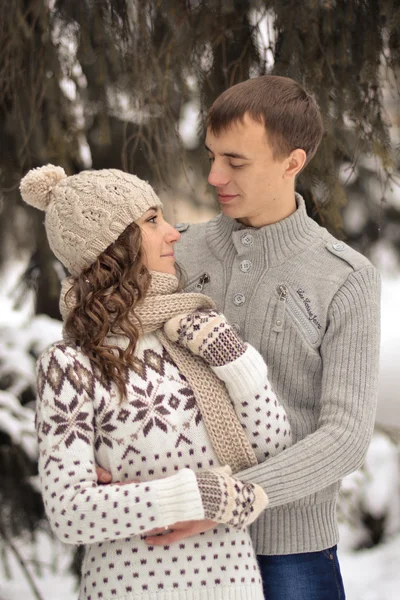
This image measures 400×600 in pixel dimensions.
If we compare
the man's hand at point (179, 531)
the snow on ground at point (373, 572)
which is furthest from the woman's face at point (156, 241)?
the snow on ground at point (373, 572)

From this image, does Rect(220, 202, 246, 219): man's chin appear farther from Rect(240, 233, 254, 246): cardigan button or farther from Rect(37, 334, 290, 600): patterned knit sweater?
Rect(37, 334, 290, 600): patterned knit sweater

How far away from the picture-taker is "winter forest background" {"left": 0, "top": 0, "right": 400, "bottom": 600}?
217 cm

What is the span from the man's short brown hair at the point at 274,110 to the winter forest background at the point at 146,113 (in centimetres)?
51

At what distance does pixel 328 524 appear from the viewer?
168cm

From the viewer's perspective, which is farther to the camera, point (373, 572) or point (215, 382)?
point (373, 572)

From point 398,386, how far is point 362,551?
0.64 meters

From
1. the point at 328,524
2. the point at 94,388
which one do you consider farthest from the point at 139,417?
the point at 328,524

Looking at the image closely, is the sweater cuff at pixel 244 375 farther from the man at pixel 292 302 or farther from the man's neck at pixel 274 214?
the man's neck at pixel 274 214

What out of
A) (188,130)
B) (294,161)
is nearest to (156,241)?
(294,161)

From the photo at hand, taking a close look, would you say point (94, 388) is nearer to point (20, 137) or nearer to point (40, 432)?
point (40, 432)

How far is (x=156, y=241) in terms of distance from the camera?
1536mm

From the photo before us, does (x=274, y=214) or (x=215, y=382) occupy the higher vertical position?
(x=274, y=214)

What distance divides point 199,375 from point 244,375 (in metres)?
0.09

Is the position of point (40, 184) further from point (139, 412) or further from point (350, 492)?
point (350, 492)
